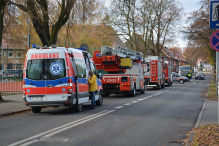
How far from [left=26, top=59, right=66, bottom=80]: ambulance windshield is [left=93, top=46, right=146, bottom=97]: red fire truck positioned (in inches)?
334

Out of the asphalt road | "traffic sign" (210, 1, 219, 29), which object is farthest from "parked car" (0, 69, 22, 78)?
"traffic sign" (210, 1, 219, 29)

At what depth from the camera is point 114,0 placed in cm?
3431

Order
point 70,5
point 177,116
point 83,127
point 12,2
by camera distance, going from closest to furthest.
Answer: point 83,127, point 177,116, point 12,2, point 70,5

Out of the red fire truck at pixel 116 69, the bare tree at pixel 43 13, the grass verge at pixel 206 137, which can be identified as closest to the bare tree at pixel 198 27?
the red fire truck at pixel 116 69

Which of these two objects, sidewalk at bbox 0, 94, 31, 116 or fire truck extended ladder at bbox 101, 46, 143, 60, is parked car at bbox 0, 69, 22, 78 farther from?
sidewalk at bbox 0, 94, 31, 116

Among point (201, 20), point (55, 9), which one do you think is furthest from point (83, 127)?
point (201, 20)

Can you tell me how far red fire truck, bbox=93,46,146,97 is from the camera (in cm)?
2012

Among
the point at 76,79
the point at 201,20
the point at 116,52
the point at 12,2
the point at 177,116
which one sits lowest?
the point at 177,116

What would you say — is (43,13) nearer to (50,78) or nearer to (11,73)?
(50,78)

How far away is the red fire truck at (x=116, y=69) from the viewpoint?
2012 centimetres

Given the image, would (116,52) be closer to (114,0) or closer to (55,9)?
(55,9)

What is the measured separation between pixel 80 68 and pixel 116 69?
7988 mm

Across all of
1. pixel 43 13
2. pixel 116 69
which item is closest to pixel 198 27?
pixel 116 69

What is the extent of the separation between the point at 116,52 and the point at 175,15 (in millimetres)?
26738
